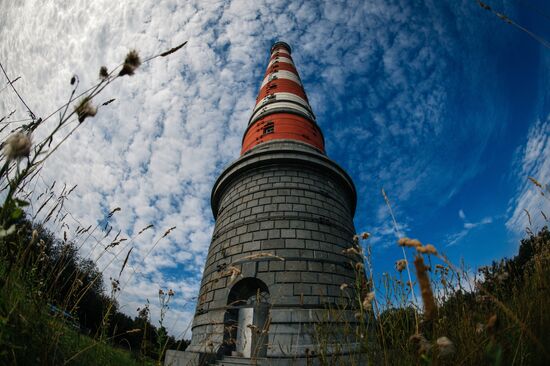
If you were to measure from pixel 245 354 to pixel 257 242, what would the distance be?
8.72 ft

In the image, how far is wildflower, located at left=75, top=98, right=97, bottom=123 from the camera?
3.54ft

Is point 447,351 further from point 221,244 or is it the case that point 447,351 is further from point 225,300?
point 221,244

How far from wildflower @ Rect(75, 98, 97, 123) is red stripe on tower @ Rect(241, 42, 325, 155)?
31.9 feet

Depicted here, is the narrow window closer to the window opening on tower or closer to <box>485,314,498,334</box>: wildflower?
the window opening on tower

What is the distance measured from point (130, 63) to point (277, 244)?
694 centimetres

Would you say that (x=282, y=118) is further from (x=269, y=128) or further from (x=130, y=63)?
(x=130, y=63)

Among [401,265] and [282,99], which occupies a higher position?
[282,99]

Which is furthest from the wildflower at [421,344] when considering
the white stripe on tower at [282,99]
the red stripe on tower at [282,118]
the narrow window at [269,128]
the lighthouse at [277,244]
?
the white stripe on tower at [282,99]

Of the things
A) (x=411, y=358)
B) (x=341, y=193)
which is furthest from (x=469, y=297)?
(x=341, y=193)

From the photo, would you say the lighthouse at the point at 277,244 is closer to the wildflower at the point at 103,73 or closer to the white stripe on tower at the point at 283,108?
the white stripe on tower at the point at 283,108

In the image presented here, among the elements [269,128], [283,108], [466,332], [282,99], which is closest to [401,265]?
[466,332]

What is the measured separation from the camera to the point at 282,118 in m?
11.6

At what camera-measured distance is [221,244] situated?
8602 millimetres

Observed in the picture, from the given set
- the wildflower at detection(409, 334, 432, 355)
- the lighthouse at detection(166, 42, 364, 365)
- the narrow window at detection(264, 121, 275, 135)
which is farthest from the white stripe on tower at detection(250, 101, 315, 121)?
the wildflower at detection(409, 334, 432, 355)
